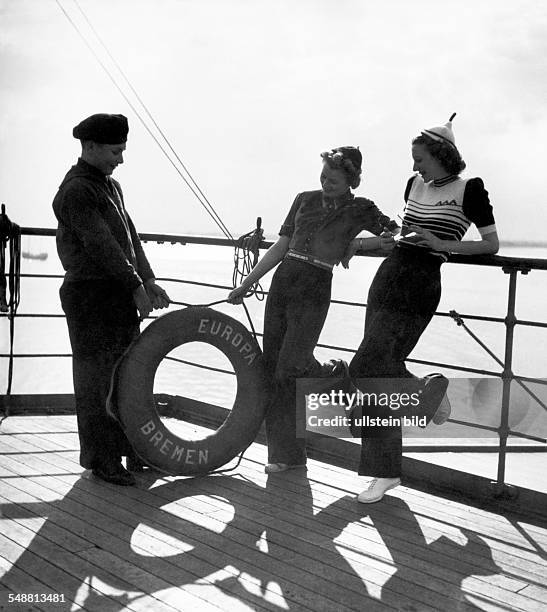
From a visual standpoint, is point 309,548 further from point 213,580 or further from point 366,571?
point 213,580

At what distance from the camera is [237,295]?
3.40 metres

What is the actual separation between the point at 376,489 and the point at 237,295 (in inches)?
38.2

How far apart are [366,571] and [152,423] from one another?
110cm

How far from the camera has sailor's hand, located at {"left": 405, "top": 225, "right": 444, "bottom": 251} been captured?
9.31ft

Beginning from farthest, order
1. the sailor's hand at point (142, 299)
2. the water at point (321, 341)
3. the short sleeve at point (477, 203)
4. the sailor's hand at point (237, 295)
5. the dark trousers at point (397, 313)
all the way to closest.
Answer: the water at point (321, 341)
the sailor's hand at point (237, 295)
the sailor's hand at point (142, 299)
the dark trousers at point (397, 313)
the short sleeve at point (477, 203)

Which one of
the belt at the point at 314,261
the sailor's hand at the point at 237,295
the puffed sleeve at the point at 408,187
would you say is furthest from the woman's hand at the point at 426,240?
the sailor's hand at the point at 237,295

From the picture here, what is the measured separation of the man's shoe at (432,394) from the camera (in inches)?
119

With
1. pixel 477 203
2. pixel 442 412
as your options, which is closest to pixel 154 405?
pixel 442 412

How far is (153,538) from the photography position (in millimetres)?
2613

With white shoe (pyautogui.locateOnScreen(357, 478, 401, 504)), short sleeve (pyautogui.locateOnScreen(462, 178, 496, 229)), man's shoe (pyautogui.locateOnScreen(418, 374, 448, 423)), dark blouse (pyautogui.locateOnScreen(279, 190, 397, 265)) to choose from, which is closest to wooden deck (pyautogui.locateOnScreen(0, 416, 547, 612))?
white shoe (pyautogui.locateOnScreen(357, 478, 401, 504))

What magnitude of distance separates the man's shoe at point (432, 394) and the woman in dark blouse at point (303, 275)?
463mm

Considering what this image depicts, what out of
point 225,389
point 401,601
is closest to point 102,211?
point 401,601

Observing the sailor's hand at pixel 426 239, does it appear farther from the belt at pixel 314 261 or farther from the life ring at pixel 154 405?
the life ring at pixel 154 405

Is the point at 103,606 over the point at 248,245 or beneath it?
beneath
